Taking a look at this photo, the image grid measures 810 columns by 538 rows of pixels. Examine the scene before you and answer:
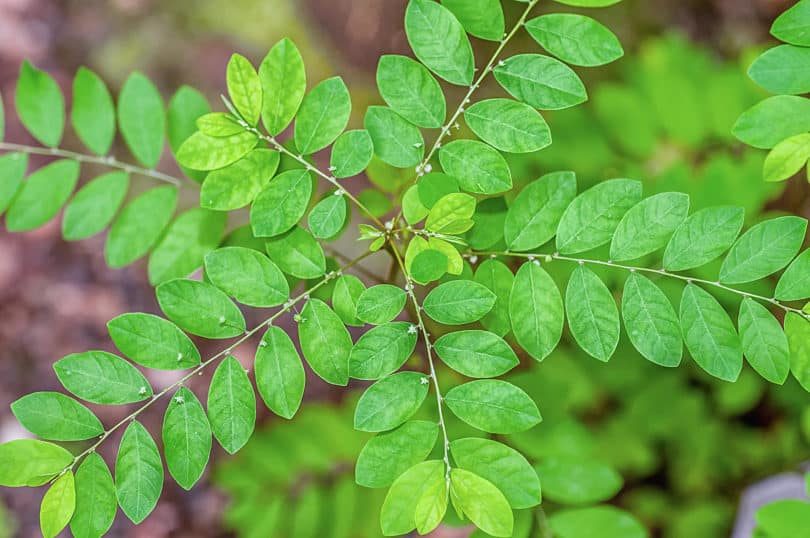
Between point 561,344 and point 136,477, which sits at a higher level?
point 136,477

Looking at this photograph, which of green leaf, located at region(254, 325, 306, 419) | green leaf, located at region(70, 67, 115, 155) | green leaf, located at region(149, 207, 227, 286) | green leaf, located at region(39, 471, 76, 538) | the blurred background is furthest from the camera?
the blurred background


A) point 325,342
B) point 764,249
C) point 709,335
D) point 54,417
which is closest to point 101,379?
point 54,417

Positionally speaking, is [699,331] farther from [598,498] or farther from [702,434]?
[702,434]

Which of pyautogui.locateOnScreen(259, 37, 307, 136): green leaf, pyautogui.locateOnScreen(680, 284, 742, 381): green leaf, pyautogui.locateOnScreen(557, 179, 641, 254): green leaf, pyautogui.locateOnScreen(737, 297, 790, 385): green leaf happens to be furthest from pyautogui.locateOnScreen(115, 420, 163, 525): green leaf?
pyautogui.locateOnScreen(737, 297, 790, 385): green leaf

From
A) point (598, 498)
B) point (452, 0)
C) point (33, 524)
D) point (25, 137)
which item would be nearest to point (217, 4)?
point (25, 137)

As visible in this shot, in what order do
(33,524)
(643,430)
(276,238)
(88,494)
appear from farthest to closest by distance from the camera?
(33,524) → (643,430) → (276,238) → (88,494)

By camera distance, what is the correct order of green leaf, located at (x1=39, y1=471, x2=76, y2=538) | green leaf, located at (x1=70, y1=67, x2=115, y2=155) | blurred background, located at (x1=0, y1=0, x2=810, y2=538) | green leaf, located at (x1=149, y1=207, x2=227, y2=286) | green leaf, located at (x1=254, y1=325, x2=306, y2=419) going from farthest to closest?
blurred background, located at (x1=0, y1=0, x2=810, y2=538), green leaf, located at (x1=70, y1=67, x2=115, y2=155), green leaf, located at (x1=149, y1=207, x2=227, y2=286), green leaf, located at (x1=254, y1=325, x2=306, y2=419), green leaf, located at (x1=39, y1=471, x2=76, y2=538)

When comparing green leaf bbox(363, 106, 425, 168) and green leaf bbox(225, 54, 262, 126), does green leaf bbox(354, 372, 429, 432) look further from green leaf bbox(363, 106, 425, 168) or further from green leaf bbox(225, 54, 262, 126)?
green leaf bbox(225, 54, 262, 126)

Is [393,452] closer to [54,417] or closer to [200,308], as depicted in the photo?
[200,308]
